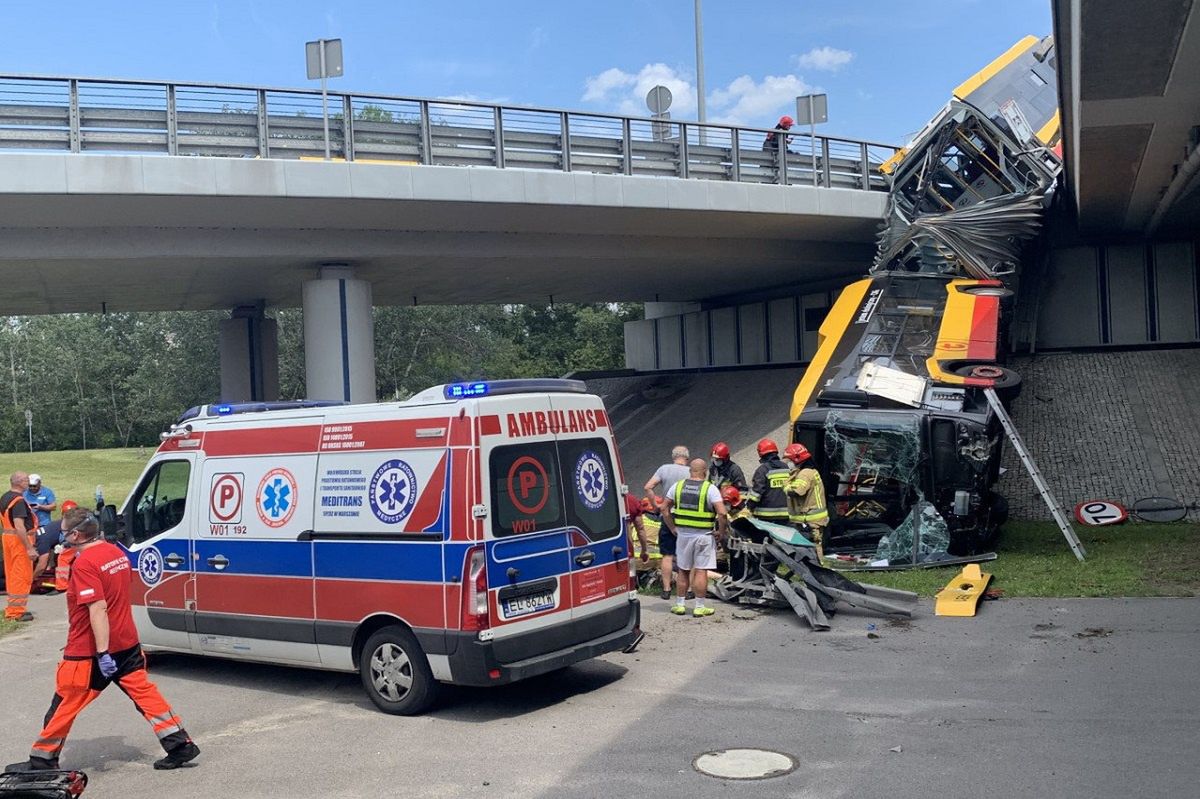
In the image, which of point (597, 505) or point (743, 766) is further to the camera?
point (597, 505)

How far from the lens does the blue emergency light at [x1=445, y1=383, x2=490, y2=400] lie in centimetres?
754

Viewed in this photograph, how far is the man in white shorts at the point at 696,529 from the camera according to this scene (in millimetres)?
10664

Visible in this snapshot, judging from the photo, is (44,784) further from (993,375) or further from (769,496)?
(993,375)

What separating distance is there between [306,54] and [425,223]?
11.2 ft

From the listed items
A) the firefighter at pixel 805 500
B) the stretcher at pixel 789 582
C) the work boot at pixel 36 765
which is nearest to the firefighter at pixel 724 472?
the firefighter at pixel 805 500

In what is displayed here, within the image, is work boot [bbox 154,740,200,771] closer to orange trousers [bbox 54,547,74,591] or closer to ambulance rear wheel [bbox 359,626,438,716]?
ambulance rear wheel [bbox 359,626,438,716]

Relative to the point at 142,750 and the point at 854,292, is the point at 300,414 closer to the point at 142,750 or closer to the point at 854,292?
the point at 142,750

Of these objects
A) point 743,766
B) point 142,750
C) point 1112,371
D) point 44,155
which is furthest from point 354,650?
point 1112,371

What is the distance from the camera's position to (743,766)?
6.20 m

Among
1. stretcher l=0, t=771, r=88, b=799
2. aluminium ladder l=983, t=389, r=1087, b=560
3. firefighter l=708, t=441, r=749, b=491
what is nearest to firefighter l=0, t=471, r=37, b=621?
stretcher l=0, t=771, r=88, b=799

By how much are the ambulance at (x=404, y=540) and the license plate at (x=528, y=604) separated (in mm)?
16

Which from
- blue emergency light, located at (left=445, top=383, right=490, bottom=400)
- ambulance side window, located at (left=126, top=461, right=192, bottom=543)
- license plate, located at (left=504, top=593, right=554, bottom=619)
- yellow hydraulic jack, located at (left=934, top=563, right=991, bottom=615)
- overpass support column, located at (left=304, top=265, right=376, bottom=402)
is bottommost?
yellow hydraulic jack, located at (left=934, top=563, right=991, bottom=615)

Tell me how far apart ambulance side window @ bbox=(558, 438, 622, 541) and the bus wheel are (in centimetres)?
692

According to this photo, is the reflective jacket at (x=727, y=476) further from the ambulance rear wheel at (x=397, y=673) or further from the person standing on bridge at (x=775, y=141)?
the person standing on bridge at (x=775, y=141)
